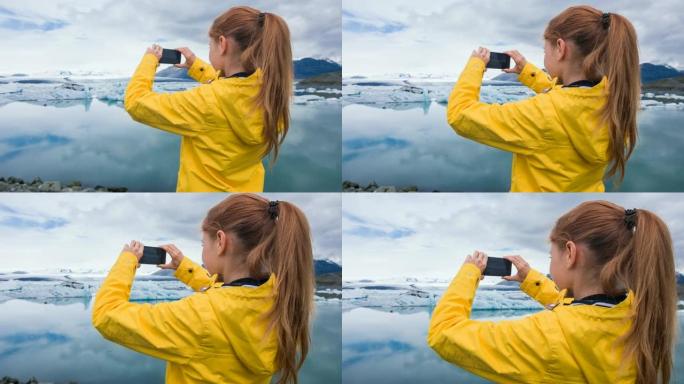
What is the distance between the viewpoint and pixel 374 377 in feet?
13.5

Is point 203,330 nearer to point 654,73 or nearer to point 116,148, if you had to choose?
point 116,148

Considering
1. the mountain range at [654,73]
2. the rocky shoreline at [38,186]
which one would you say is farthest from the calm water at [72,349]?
the mountain range at [654,73]

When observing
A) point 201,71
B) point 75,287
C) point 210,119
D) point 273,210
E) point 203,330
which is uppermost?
point 201,71

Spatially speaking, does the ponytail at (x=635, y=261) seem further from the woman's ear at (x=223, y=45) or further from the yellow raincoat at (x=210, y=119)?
the woman's ear at (x=223, y=45)

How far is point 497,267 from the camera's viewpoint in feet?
11.2

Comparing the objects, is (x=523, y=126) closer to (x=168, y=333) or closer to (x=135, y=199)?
(x=168, y=333)

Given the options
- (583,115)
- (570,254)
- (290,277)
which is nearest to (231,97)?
(290,277)

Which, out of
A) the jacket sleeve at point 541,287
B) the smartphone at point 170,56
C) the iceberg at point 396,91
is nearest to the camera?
the jacket sleeve at point 541,287

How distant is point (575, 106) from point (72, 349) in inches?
82.0

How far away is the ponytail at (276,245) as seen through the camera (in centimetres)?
322

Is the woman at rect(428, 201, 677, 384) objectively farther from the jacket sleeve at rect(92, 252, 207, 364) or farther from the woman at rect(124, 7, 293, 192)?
the woman at rect(124, 7, 293, 192)

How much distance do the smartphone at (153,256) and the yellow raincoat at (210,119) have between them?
33 cm

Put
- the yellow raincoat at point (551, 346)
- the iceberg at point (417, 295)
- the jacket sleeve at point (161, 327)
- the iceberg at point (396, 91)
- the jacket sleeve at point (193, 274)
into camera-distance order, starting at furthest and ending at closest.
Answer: the iceberg at point (396, 91) < the iceberg at point (417, 295) < the jacket sleeve at point (193, 274) < the jacket sleeve at point (161, 327) < the yellow raincoat at point (551, 346)

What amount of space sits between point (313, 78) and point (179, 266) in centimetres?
92
